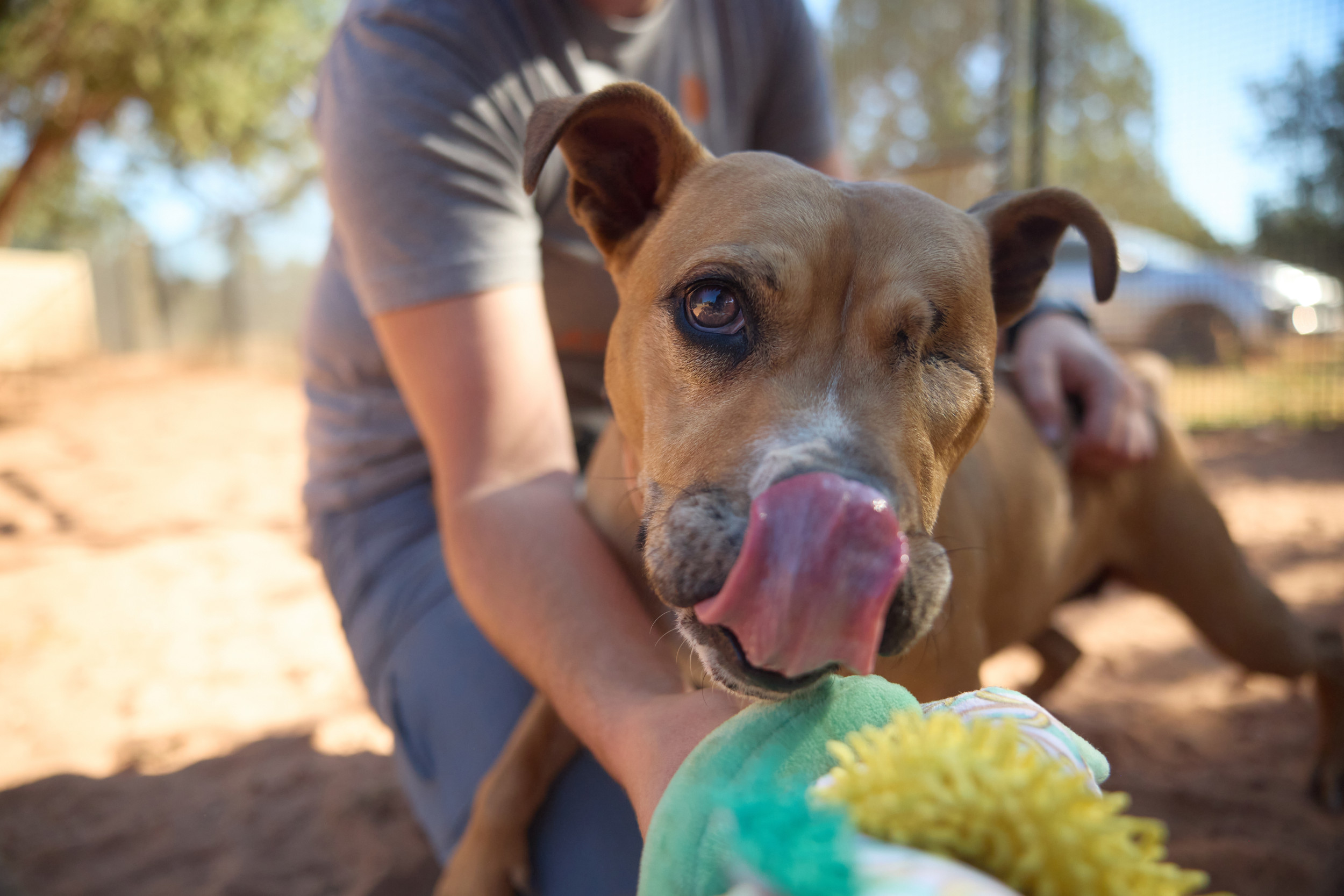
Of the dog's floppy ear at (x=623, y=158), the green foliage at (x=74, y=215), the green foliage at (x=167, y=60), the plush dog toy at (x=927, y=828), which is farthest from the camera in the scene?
the green foliage at (x=74, y=215)

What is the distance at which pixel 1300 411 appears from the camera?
8.83 meters

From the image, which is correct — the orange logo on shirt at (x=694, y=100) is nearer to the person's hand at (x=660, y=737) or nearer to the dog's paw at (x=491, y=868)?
the person's hand at (x=660, y=737)

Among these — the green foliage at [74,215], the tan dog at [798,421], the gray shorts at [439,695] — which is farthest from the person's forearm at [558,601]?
the green foliage at [74,215]

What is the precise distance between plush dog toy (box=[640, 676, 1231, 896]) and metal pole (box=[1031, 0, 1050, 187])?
7.82m

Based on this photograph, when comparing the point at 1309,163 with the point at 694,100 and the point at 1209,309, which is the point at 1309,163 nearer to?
the point at 1209,309

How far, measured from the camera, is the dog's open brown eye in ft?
5.27

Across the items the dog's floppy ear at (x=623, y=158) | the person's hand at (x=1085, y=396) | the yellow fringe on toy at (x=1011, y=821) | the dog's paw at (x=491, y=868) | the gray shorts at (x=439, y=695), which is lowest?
the dog's paw at (x=491, y=868)

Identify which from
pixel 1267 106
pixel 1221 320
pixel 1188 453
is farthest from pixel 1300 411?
pixel 1188 453

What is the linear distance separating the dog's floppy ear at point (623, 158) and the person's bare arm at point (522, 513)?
28 centimetres

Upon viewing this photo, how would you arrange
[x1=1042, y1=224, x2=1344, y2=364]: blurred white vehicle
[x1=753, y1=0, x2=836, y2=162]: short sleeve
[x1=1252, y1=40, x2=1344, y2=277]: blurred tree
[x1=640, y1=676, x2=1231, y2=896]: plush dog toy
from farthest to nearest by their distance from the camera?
[x1=1042, y1=224, x2=1344, y2=364]: blurred white vehicle < [x1=1252, y1=40, x2=1344, y2=277]: blurred tree < [x1=753, y1=0, x2=836, y2=162]: short sleeve < [x1=640, y1=676, x2=1231, y2=896]: plush dog toy

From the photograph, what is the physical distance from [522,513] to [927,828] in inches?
52.3

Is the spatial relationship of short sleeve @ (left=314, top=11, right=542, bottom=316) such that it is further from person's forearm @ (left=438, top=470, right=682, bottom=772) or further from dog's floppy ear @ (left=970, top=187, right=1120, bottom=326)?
dog's floppy ear @ (left=970, top=187, right=1120, bottom=326)

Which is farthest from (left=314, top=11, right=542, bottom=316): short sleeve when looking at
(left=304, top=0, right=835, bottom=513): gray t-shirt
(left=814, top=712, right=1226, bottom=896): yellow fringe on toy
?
(left=814, top=712, right=1226, bottom=896): yellow fringe on toy

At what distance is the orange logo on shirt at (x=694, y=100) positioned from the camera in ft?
8.91
